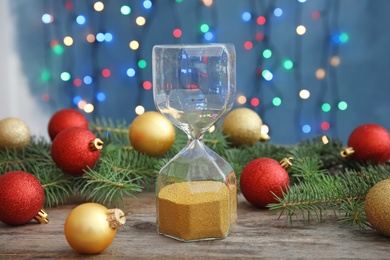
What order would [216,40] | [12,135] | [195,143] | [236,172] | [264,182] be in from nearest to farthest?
[195,143] → [264,182] → [236,172] → [12,135] → [216,40]

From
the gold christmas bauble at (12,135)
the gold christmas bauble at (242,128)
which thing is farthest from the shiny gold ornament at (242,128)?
the gold christmas bauble at (12,135)

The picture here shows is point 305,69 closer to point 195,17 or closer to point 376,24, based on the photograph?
point 376,24

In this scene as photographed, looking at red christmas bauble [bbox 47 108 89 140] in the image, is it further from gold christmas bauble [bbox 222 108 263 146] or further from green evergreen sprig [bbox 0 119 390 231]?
gold christmas bauble [bbox 222 108 263 146]

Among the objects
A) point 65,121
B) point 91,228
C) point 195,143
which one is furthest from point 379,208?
point 65,121

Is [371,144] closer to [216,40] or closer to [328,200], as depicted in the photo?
[328,200]

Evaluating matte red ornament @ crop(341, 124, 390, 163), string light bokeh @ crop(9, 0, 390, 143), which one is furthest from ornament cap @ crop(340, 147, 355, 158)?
string light bokeh @ crop(9, 0, 390, 143)

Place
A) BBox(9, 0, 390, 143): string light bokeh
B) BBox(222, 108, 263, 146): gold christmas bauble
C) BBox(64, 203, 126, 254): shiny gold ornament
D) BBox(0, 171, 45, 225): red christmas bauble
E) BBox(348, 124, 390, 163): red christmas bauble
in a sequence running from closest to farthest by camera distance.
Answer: BBox(64, 203, 126, 254): shiny gold ornament, BBox(0, 171, 45, 225): red christmas bauble, BBox(348, 124, 390, 163): red christmas bauble, BBox(222, 108, 263, 146): gold christmas bauble, BBox(9, 0, 390, 143): string light bokeh
